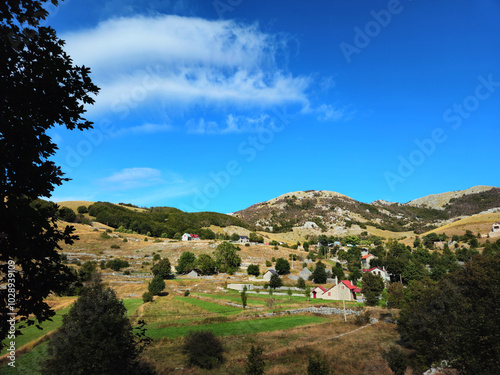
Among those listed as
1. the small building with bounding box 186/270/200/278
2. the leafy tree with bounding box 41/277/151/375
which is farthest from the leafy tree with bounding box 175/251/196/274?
the leafy tree with bounding box 41/277/151/375

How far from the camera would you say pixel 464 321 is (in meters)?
13.5

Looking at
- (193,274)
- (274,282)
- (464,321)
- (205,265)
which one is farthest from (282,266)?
(464,321)

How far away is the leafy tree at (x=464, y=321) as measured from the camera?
12406mm

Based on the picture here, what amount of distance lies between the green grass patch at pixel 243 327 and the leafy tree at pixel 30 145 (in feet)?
113

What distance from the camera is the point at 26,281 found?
18.6 ft

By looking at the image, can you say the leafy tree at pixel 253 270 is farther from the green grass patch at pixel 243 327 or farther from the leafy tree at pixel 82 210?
the leafy tree at pixel 82 210

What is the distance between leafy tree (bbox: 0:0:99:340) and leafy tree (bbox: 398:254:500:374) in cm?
1654

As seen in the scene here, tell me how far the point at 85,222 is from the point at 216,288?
100 metres

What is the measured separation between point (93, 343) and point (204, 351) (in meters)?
17.5

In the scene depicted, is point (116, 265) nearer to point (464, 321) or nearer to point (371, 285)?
point (371, 285)

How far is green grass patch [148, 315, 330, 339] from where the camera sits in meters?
37.4

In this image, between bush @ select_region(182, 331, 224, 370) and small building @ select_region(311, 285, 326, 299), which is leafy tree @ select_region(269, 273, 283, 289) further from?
bush @ select_region(182, 331, 224, 370)

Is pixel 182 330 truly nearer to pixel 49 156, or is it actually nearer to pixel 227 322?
pixel 227 322

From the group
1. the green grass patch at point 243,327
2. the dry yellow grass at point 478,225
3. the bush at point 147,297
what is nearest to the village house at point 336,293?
the green grass patch at point 243,327
